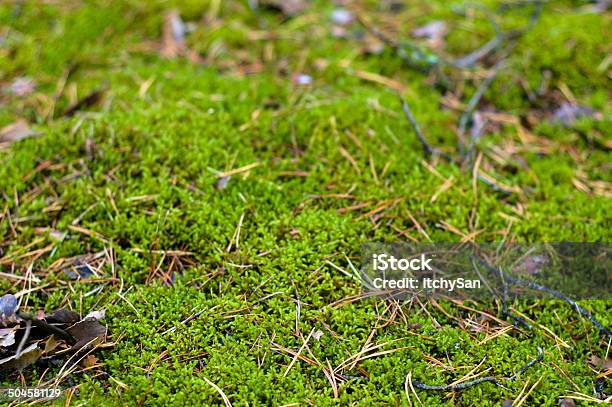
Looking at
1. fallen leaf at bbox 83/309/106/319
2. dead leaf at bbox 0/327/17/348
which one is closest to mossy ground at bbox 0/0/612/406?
fallen leaf at bbox 83/309/106/319

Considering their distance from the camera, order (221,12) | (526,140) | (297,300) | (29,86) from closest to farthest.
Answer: (297,300) → (526,140) → (29,86) → (221,12)

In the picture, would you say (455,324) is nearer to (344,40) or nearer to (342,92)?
(342,92)

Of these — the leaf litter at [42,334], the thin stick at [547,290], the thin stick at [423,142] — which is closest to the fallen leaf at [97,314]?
the leaf litter at [42,334]

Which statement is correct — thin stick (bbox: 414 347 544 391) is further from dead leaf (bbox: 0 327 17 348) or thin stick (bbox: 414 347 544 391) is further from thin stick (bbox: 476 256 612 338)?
dead leaf (bbox: 0 327 17 348)

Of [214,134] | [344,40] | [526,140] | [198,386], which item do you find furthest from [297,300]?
[344,40]

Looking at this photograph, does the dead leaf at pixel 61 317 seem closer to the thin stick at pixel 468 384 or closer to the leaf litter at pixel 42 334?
the leaf litter at pixel 42 334

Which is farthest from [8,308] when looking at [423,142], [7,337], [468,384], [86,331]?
[423,142]
